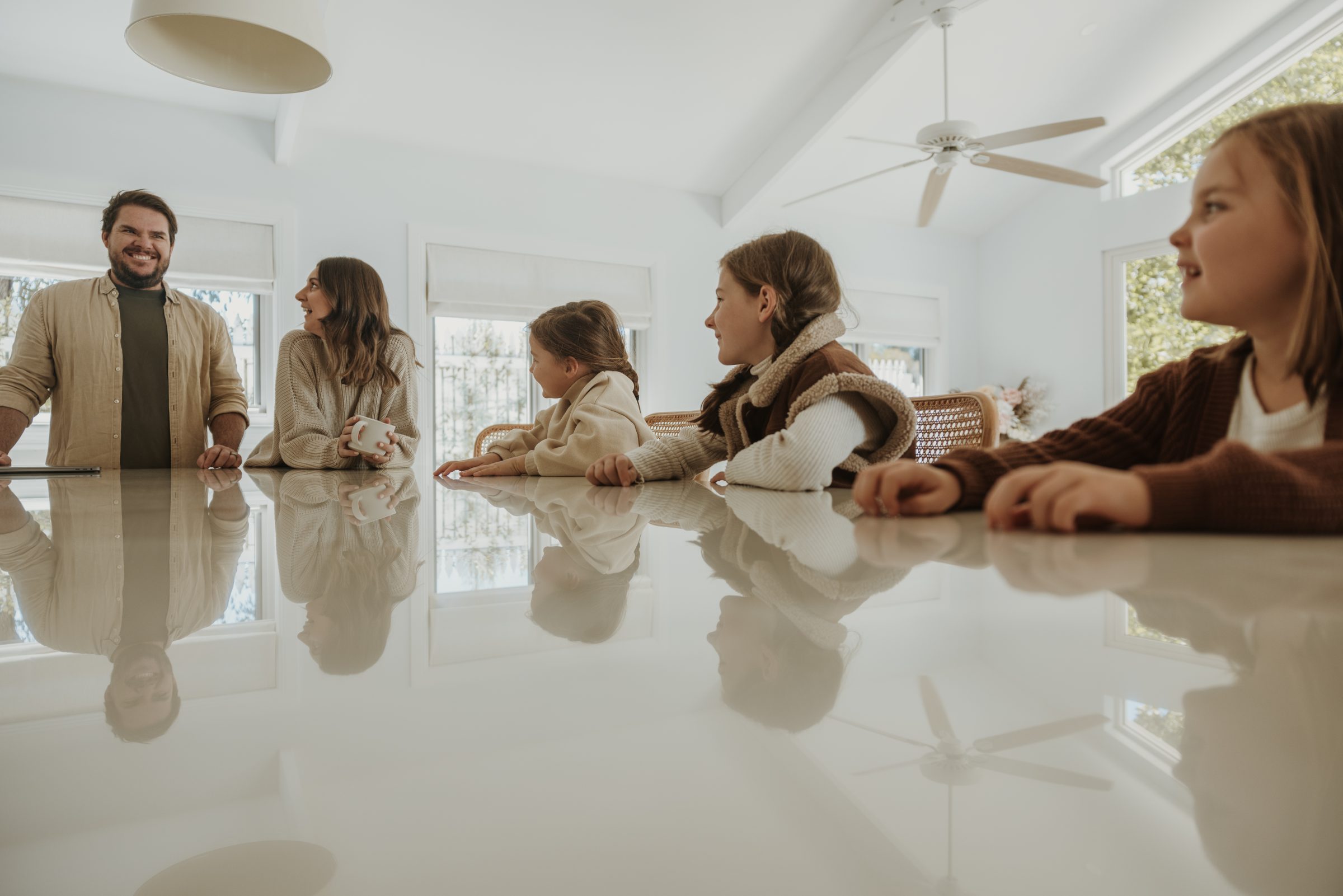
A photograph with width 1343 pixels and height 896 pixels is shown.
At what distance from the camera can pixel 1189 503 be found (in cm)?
48

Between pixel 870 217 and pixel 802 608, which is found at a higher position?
pixel 870 217

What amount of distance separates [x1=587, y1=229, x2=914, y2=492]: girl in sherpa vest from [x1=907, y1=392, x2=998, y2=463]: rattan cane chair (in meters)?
0.22

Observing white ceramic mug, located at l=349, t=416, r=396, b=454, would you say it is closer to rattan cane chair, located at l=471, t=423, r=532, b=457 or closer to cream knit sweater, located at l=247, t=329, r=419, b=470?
cream knit sweater, located at l=247, t=329, r=419, b=470

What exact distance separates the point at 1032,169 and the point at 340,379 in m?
2.92

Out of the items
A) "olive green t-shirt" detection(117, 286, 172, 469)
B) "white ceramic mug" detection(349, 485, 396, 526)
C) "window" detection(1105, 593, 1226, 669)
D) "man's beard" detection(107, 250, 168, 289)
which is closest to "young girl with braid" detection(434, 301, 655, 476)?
"white ceramic mug" detection(349, 485, 396, 526)

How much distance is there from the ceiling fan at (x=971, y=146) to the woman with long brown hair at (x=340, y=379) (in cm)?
191

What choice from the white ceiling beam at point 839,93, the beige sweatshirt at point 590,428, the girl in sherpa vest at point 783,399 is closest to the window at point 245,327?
the beige sweatshirt at point 590,428

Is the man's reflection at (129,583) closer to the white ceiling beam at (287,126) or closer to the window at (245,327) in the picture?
the white ceiling beam at (287,126)

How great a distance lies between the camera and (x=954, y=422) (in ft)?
4.79

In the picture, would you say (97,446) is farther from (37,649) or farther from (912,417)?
(37,649)

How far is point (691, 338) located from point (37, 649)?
478cm

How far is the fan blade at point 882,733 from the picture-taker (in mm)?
156

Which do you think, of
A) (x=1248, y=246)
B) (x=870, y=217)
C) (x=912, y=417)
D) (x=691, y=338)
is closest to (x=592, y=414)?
Answer: (x=912, y=417)

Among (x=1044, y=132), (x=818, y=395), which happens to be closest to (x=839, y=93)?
(x=1044, y=132)
